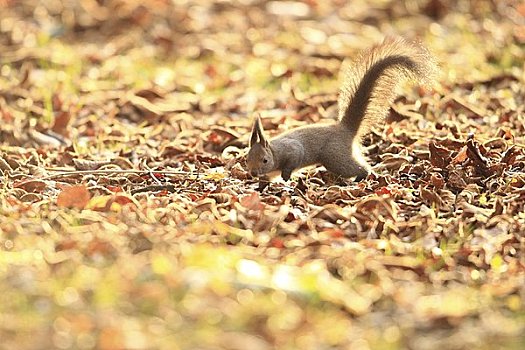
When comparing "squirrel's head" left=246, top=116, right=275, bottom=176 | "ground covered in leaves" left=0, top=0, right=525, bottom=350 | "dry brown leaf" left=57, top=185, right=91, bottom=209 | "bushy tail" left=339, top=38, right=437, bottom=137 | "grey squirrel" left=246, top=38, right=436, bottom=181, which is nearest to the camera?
"ground covered in leaves" left=0, top=0, right=525, bottom=350

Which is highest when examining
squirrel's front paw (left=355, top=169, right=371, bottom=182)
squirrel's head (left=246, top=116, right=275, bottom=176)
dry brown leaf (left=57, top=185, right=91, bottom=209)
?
dry brown leaf (left=57, top=185, right=91, bottom=209)

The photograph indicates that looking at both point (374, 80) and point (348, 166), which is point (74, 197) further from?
point (374, 80)

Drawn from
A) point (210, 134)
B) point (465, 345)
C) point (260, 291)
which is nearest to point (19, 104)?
point (210, 134)

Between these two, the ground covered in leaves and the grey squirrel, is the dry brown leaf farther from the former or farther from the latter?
the grey squirrel

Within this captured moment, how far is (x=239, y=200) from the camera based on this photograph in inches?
210

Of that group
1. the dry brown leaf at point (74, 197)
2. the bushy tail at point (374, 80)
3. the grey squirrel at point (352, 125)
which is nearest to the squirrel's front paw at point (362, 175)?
the grey squirrel at point (352, 125)

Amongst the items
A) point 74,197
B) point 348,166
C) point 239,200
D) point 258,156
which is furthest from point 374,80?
point 74,197

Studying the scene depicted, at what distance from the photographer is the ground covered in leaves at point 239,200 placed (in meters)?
3.92

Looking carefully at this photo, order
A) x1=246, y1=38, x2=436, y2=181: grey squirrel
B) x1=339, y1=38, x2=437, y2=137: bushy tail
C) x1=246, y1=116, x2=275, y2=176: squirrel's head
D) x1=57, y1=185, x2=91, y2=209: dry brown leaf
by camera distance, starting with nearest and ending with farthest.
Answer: x1=57, y1=185, x2=91, y2=209: dry brown leaf, x1=246, y1=116, x2=275, y2=176: squirrel's head, x1=246, y1=38, x2=436, y2=181: grey squirrel, x1=339, y1=38, x2=437, y2=137: bushy tail

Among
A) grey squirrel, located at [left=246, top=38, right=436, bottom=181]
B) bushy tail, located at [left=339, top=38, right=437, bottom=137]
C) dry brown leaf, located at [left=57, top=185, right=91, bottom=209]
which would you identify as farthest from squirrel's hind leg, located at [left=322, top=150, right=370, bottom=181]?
dry brown leaf, located at [left=57, top=185, right=91, bottom=209]

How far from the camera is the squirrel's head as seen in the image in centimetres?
594

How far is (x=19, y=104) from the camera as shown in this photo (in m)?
8.31

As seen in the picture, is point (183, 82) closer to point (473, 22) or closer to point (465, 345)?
point (473, 22)

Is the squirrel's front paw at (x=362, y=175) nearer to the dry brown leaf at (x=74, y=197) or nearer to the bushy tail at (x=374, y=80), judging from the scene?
the bushy tail at (x=374, y=80)
